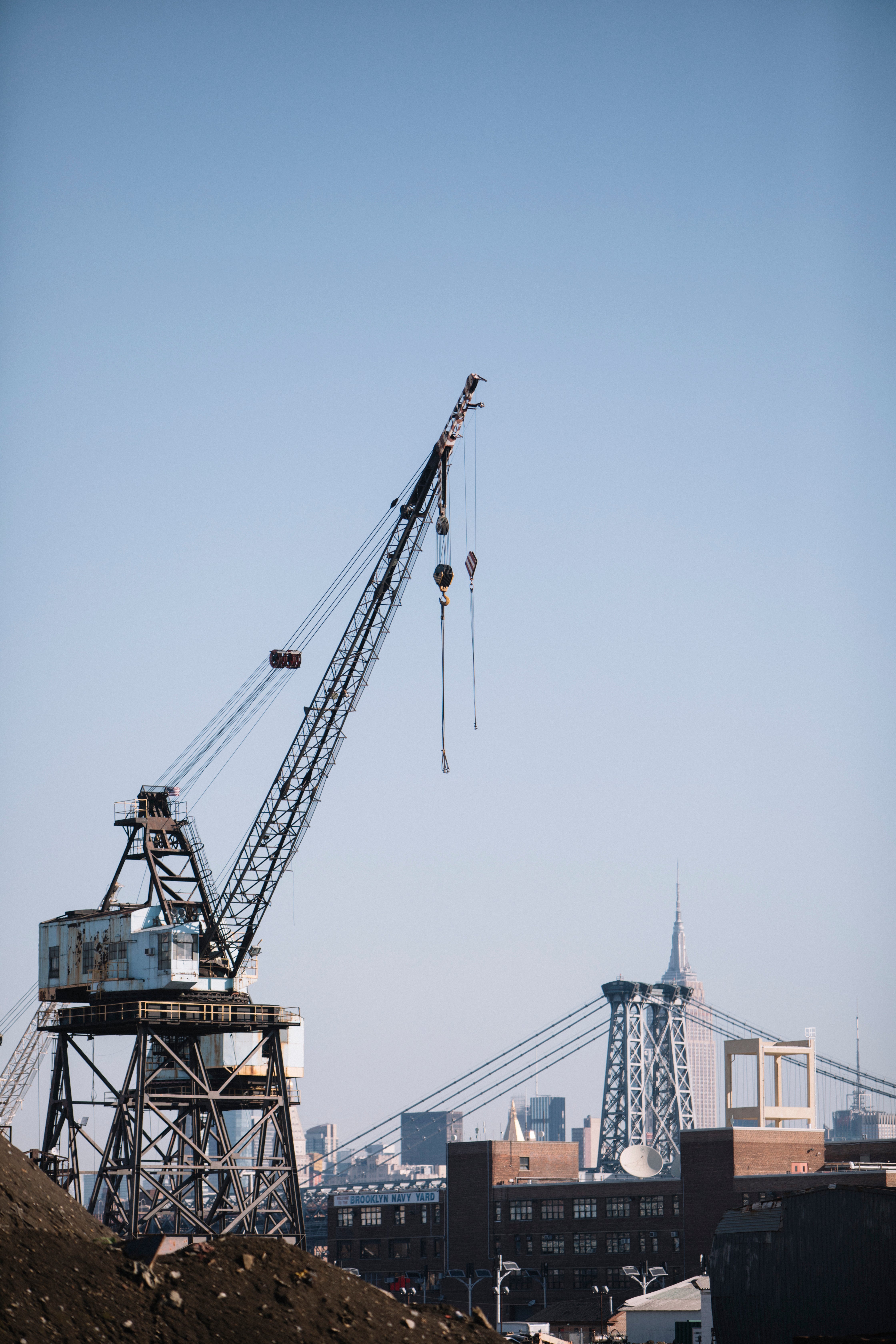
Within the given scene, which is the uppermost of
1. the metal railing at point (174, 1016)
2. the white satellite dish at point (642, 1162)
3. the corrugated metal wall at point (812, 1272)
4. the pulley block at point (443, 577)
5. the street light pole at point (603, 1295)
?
the pulley block at point (443, 577)

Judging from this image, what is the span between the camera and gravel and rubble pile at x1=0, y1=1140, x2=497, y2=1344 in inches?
1113

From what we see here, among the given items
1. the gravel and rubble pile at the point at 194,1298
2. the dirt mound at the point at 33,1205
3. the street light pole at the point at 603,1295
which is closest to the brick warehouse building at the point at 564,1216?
the street light pole at the point at 603,1295

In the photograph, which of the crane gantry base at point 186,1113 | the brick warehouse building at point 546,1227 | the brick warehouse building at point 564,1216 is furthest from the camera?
the brick warehouse building at point 546,1227

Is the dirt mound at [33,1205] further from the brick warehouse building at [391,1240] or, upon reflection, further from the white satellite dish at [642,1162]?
the brick warehouse building at [391,1240]

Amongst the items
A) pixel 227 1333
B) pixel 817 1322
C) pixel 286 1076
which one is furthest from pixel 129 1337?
pixel 286 1076

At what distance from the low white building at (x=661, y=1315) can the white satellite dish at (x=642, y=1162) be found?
3005 cm

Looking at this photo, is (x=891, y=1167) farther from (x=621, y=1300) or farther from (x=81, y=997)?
(x=81, y=997)

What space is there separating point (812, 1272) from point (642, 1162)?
219 ft

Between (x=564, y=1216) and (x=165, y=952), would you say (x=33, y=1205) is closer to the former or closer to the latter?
(x=165, y=952)

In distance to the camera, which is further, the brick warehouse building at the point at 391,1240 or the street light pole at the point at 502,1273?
the brick warehouse building at the point at 391,1240

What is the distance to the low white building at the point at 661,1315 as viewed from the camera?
85.7 meters

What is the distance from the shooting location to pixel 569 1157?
14525 cm

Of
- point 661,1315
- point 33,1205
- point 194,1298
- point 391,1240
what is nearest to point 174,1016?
point 661,1315

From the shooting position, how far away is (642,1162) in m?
121
